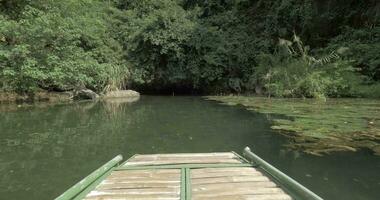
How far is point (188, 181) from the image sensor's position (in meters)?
3.65

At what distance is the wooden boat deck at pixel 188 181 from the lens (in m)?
3.24

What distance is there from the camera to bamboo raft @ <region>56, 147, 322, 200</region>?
10.5 feet

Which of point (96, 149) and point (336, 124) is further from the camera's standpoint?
point (336, 124)

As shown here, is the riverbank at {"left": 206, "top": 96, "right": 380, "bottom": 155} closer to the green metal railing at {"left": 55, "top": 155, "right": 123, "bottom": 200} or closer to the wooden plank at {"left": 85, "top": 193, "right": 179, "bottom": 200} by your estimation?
the green metal railing at {"left": 55, "top": 155, "right": 123, "bottom": 200}

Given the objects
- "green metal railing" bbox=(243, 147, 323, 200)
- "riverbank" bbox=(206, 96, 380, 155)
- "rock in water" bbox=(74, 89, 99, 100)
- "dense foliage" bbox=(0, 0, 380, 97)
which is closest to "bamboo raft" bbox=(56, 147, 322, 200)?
"green metal railing" bbox=(243, 147, 323, 200)

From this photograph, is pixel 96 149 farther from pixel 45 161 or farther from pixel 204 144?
pixel 204 144

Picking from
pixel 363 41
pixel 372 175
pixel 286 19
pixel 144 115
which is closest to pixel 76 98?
pixel 144 115

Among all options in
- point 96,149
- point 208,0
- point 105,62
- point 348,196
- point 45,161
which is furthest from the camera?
point 208,0

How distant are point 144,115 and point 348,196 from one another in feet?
26.5

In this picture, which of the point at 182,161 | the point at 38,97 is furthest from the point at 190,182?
the point at 38,97

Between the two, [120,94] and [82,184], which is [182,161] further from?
[120,94]

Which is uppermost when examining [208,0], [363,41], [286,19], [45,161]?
[208,0]

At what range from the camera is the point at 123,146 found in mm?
7207

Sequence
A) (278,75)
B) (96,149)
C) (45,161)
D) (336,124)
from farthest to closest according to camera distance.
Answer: (278,75), (336,124), (96,149), (45,161)
